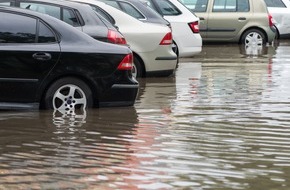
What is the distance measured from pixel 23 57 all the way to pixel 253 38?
44.1ft

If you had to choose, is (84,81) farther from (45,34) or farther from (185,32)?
(185,32)

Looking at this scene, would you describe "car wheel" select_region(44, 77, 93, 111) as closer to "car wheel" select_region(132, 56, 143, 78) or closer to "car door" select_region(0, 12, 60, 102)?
"car door" select_region(0, 12, 60, 102)

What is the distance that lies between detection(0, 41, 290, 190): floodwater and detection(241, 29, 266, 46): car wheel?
381 inches

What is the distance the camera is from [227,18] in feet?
73.4

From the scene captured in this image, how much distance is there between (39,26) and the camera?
388 inches

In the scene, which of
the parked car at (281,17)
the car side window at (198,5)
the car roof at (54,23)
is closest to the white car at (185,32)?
the car side window at (198,5)

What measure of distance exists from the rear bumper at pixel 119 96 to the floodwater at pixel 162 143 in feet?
0.34

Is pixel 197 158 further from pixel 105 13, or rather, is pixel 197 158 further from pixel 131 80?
pixel 105 13

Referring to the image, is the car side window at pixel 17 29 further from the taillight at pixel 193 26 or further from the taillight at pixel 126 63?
the taillight at pixel 193 26

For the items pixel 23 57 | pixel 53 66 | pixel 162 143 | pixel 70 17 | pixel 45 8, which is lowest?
pixel 162 143

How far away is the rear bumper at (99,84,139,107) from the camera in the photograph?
10.1 meters

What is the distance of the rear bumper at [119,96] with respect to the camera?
33.1ft

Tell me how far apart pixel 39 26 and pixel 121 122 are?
151cm

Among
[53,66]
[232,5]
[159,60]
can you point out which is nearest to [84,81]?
[53,66]
